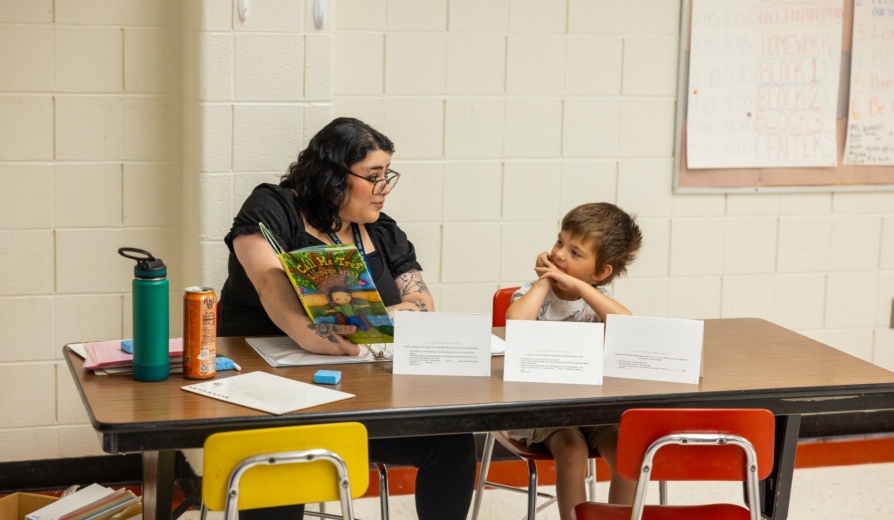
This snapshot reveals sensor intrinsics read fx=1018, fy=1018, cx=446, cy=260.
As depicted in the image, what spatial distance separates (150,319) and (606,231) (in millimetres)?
1234

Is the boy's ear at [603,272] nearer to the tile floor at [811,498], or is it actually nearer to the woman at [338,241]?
the woman at [338,241]

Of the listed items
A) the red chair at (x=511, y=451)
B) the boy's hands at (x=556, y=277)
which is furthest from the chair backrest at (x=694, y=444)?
the boy's hands at (x=556, y=277)

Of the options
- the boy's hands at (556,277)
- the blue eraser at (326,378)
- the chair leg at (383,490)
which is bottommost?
the chair leg at (383,490)

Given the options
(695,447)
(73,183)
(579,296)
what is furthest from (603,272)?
(73,183)

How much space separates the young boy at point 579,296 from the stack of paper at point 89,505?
107 centimetres

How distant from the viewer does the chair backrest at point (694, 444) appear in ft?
6.65

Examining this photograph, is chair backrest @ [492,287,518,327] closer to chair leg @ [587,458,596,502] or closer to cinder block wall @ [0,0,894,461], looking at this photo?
chair leg @ [587,458,596,502]

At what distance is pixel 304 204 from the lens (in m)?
2.79

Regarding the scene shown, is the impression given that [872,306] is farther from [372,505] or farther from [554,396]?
[554,396]

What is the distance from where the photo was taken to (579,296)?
2787 millimetres

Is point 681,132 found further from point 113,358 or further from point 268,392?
point 113,358

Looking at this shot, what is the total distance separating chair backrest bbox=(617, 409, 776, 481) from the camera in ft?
6.65

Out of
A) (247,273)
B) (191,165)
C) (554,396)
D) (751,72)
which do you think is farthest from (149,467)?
(751,72)

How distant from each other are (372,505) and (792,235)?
193 cm
